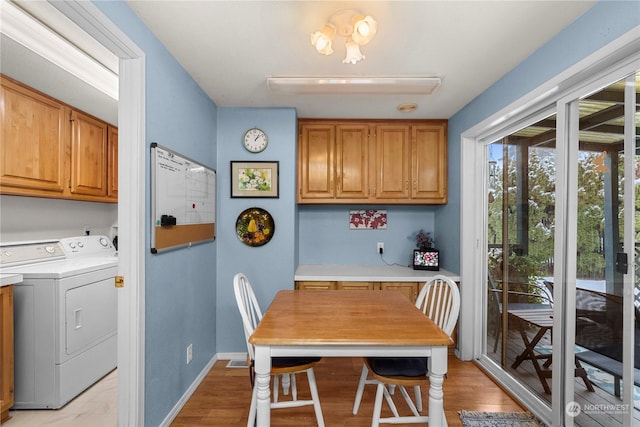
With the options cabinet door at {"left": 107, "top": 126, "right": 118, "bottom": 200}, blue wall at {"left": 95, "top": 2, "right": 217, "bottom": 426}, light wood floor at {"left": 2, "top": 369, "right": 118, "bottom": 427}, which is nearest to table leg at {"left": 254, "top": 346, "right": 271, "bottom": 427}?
blue wall at {"left": 95, "top": 2, "right": 217, "bottom": 426}

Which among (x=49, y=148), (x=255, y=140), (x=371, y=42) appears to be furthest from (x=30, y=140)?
(x=371, y=42)

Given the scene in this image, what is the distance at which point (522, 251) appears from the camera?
226 cm

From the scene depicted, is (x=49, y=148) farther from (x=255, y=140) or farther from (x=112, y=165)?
(x=255, y=140)

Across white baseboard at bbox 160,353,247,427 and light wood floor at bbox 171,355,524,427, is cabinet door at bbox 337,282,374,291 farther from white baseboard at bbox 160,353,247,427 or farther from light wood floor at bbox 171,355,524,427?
white baseboard at bbox 160,353,247,427

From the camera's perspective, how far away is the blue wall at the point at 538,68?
53.0 inches

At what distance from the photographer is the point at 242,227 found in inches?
110

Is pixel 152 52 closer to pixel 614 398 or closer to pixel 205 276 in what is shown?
pixel 205 276

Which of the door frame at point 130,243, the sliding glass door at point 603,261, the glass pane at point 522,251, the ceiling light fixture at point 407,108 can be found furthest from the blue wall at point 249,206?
the sliding glass door at point 603,261

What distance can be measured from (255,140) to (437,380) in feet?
7.84

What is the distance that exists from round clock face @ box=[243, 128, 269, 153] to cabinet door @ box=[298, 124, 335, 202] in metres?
0.45

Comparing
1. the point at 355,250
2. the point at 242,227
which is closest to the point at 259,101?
the point at 242,227

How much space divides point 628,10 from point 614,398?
1.88m

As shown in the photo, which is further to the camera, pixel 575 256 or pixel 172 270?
pixel 172 270

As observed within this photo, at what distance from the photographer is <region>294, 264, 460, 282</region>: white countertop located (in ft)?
9.21
